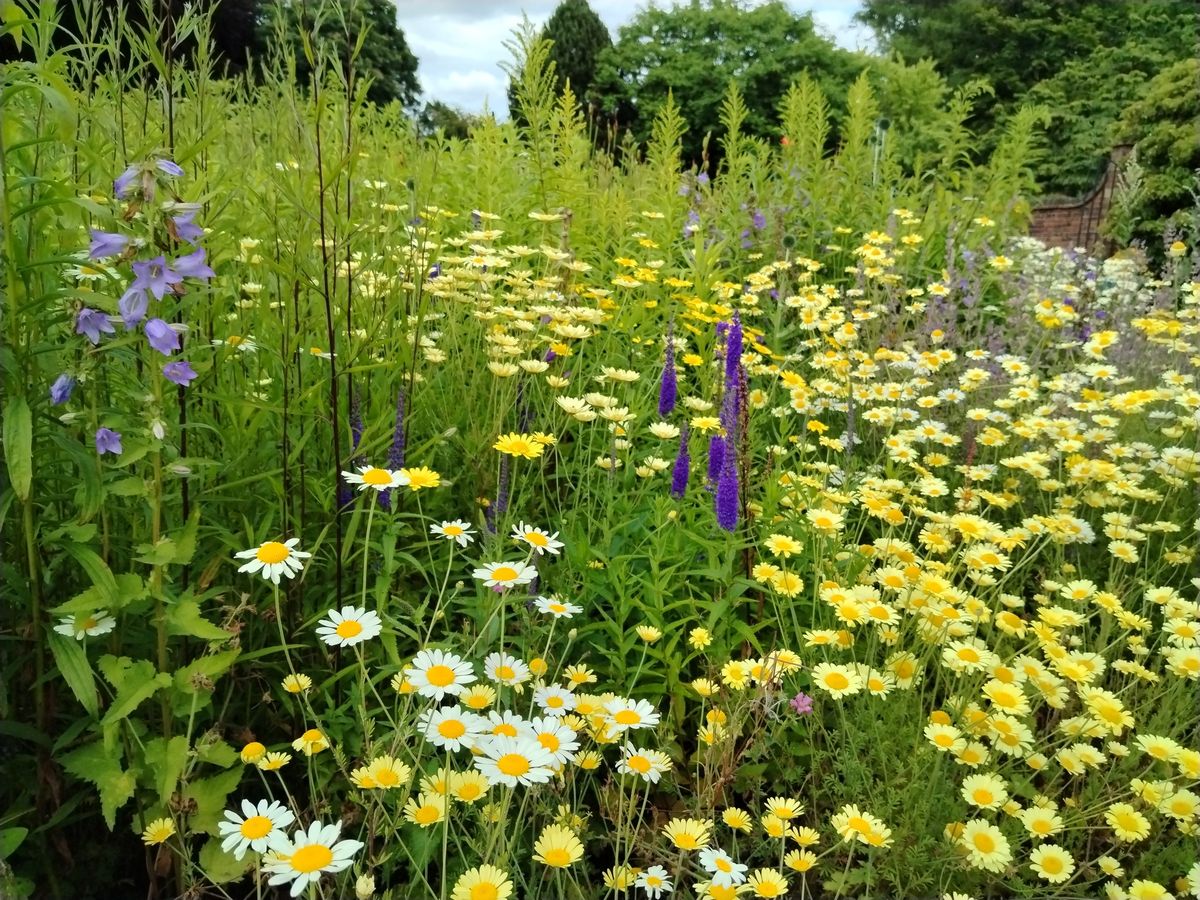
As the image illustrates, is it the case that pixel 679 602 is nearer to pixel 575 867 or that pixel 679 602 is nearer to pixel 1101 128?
pixel 575 867

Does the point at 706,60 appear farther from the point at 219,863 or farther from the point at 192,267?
the point at 219,863

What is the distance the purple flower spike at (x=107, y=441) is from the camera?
4.32 ft

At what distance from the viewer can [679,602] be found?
178 centimetres

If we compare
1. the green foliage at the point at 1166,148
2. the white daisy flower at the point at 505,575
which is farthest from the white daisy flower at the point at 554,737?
the green foliage at the point at 1166,148

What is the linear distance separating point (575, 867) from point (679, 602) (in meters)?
0.59

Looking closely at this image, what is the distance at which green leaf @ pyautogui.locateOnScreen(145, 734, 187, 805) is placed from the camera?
126 cm

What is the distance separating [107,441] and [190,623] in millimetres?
344

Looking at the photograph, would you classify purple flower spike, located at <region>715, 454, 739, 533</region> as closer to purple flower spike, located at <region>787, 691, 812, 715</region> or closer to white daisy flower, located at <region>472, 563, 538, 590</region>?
purple flower spike, located at <region>787, 691, 812, 715</region>

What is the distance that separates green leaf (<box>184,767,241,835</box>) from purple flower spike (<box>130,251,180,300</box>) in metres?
0.85

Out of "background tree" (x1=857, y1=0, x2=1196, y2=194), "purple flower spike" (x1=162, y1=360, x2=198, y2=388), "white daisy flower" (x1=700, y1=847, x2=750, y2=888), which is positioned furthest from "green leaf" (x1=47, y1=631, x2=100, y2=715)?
"background tree" (x1=857, y1=0, x2=1196, y2=194)

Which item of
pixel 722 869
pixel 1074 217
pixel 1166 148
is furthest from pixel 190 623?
pixel 1074 217

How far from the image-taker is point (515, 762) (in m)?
1.11

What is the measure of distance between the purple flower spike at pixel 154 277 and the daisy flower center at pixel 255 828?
2.64 ft

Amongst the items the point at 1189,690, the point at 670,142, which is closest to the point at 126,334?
the point at 1189,690
